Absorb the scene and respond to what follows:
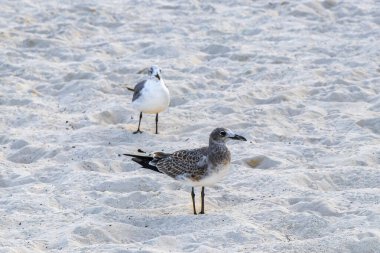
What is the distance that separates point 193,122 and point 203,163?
260 cm

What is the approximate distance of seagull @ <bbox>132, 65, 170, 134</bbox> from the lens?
895 centimetres

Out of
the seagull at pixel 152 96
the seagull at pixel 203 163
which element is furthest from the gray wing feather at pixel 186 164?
the seagull at pixel 152 96

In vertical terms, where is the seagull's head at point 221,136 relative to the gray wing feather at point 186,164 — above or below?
above

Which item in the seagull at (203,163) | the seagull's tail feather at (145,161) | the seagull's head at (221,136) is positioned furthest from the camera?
the seagull's tail feather at (145,161)

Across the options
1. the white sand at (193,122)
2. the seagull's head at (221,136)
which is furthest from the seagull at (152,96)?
the seagull's head at (221,136)

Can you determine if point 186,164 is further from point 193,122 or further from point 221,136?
point 193,122

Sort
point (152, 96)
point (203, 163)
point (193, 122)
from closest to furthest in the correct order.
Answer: point (203, 163)
point (152, 96)
point (193, 122)

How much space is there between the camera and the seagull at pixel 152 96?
8.95 metres

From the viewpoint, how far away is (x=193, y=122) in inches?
368

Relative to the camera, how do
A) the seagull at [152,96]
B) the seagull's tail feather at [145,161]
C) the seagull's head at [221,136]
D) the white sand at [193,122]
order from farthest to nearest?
1. the seagull at [152,96]
2. the seagull's tail feather at [145,161]
3. the seagull's head at [221,136]
4. the white sand at [193,122]

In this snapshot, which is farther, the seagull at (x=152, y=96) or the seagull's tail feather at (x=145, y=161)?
the seagull at (x=152, y=96)

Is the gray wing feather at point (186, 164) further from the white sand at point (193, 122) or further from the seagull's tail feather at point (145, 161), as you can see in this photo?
the white sand at point (193, 122)

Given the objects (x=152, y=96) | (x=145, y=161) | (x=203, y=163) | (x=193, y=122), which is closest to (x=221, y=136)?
(x=203, y=163)

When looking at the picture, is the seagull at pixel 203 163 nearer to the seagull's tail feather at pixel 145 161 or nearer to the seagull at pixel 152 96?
the seagull's tail feather at pixel 145 161
